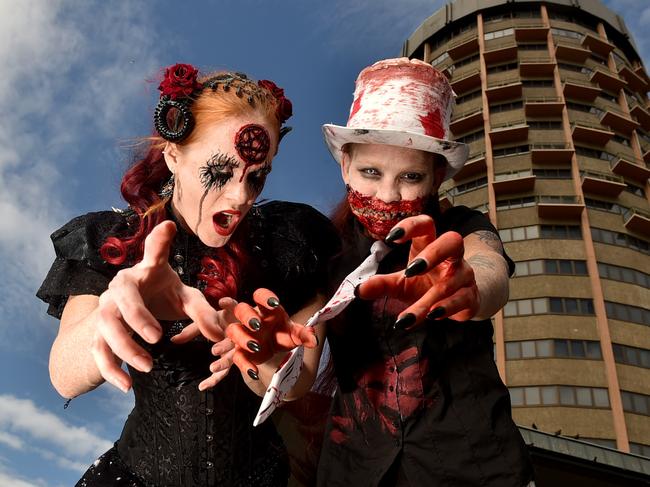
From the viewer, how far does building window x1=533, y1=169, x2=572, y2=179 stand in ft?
95.1

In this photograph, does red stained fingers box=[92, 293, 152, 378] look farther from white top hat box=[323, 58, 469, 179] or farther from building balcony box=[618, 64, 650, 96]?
building balcony box=[618, 64, 650, 96]

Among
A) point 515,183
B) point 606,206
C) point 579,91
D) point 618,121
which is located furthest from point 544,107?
point 606,206

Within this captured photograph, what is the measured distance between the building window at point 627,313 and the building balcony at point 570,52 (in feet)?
52.9

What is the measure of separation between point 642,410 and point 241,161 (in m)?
26.9

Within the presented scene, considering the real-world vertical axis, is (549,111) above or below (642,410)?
above

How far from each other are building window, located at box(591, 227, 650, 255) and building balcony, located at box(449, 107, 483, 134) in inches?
357

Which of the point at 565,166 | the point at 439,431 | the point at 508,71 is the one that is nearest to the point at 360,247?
the point at 439,431

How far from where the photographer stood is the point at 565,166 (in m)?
29.2

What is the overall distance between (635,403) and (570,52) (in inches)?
818

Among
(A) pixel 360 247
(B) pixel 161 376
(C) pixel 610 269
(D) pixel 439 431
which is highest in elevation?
(C) pixel 610 269

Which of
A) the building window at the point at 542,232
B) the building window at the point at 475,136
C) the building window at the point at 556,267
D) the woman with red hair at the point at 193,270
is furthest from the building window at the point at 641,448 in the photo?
the woman with red hair at the point at 193,270

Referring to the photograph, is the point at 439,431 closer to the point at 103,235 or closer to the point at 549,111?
the point at 103,235

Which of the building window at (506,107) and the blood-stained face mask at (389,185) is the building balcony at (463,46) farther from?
the blood-stained face mask at (389,185)

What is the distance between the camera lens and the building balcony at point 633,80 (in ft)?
112
